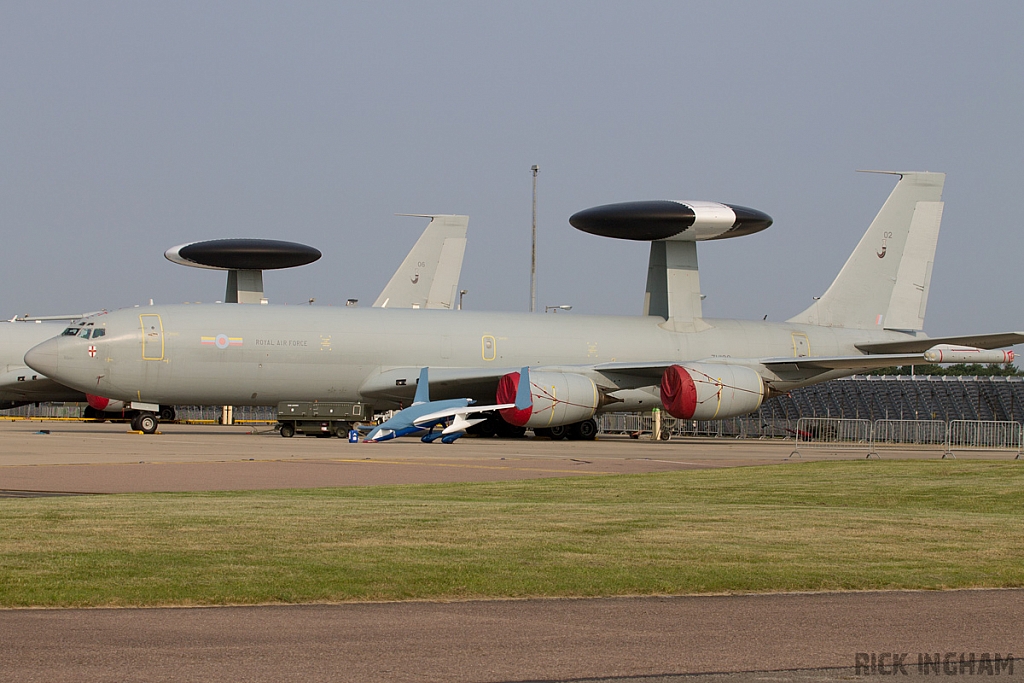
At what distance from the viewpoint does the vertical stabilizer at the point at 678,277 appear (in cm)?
4644

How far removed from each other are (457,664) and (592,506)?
29.0ft

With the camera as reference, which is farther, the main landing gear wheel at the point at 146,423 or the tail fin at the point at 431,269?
the tail fin at the point at 431,269

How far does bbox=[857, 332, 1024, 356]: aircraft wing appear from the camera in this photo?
39094 mm

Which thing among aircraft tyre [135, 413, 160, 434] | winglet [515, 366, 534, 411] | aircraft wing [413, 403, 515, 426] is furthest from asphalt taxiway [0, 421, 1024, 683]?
aircraft tyre [135, 413, 160, 434]

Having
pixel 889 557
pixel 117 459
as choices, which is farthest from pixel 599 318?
pixel 889 557

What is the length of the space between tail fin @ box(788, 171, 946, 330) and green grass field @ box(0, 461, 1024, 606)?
31891 mm

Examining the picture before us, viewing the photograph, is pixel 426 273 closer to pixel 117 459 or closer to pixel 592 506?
pixel 117 459

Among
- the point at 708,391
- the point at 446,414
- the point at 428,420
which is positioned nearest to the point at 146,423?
the point at 428,420

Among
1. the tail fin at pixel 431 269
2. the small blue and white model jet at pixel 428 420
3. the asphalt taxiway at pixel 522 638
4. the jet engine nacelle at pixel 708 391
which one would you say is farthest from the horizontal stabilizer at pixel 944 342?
the asphalt taxiway at pixel 522 638

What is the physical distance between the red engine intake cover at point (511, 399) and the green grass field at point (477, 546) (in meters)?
21.0

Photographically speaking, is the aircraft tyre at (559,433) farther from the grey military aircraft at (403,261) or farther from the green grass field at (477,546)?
the green grass field at (477,546)

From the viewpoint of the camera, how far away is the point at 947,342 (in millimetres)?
41156

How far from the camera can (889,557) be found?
10.7 meters

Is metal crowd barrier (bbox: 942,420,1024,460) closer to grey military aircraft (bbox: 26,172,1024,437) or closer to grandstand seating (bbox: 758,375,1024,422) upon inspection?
grey military aircraft (bbox: 26,172,1024,437)
